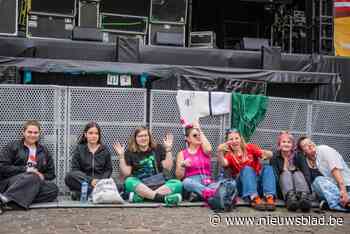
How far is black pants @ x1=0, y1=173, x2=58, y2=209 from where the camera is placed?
6402 mm

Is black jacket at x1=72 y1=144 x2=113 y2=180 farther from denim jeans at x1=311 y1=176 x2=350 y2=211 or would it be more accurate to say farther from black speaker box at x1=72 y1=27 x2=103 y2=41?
black speaker box at x1=72 y1=27 x2=103 y2=41

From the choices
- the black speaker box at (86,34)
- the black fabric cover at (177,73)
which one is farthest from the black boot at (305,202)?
the black speaker box at (86,34)

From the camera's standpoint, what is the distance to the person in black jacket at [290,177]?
6773mm

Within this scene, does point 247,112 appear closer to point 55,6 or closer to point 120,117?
point 120,117

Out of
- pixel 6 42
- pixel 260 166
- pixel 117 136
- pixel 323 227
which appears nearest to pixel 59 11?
pixel 6 42

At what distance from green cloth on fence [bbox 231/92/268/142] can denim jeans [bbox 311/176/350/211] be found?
150 cm

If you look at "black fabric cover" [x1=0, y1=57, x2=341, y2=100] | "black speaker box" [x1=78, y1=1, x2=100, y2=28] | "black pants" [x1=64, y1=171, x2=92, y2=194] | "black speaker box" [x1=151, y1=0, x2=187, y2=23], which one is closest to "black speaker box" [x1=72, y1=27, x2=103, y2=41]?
"black fabric cover" [x1=0, y1=57, x2=341, y2=100]

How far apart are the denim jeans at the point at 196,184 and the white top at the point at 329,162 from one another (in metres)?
1.64

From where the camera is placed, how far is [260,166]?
294 inches

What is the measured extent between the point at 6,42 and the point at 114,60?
2.12 m

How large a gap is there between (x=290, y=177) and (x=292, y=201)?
0.47 meters

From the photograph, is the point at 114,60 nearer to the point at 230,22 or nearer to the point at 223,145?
the point at 223,145

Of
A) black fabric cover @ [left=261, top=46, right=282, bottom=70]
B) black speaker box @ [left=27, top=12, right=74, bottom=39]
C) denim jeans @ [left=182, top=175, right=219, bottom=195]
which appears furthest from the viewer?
black speaker box @ [left=27, top=12, right=74, bottom=39]

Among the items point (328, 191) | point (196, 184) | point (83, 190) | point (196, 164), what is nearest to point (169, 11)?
point (196, 164)
